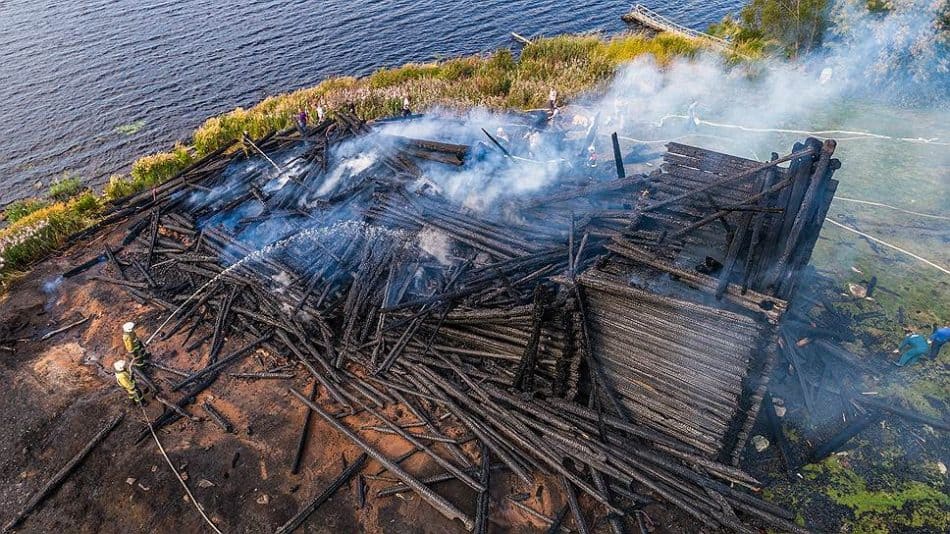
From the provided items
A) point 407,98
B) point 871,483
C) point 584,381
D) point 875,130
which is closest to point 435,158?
point 407,98

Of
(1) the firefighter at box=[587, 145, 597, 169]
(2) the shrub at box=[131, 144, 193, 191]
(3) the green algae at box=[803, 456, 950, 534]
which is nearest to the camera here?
(3) the green algae at box=[803, 456, 950, 534]

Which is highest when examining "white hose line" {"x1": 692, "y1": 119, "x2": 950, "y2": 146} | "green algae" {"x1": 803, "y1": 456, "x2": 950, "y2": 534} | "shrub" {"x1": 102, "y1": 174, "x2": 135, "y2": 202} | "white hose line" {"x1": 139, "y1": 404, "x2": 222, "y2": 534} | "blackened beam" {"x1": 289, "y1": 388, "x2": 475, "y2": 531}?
"white hose line" {"x1": 692, "y1": 119, "x2": 950, "y2": 146}

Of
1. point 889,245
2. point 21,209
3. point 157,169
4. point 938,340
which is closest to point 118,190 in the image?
point 157,169

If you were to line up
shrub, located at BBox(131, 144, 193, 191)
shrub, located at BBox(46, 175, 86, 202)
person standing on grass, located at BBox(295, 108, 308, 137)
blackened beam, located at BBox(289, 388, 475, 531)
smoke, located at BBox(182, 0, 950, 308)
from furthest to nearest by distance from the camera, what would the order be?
1. shrub, located at BBox(46, 175, 86, 202)
2. shrub, located at BBox(131, 144, 193, 191)
3. person standing on grass, located at BBox(295, 108, 308, 137)
4. smoke, located at BBox(182, 0, 950, 308)
5. blackened beam, located at BBox(289, 388, 475, 531)

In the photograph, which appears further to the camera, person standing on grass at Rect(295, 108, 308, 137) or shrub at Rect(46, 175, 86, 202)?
shrub at Rect(46, 175, 86, 202)

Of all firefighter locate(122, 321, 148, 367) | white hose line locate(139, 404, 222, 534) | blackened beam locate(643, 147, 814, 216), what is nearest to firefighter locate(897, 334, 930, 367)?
blackened beam locate(643, 147, 814, 216)

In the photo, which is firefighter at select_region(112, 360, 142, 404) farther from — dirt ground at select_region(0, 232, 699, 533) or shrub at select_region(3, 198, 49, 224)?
shrub at select_region(3, 198, 49, 224)
